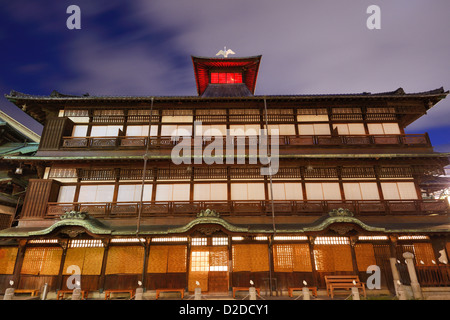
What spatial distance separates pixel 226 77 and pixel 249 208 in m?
15.4

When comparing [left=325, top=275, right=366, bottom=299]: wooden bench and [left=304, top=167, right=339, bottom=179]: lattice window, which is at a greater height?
[left=304, top=167, right=339, bottom=179]: lattice window

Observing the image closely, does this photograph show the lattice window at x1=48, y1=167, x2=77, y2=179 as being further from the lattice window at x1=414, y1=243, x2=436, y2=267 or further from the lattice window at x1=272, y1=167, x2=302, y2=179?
the lattice window at x1=414, y1=243, x2=436, y2=267

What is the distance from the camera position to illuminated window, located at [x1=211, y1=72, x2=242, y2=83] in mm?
26203

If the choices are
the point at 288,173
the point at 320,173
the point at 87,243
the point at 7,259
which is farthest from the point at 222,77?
the point at 7,259

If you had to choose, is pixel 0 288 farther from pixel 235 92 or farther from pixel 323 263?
pixel 235 92

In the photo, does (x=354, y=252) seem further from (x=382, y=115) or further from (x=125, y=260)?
(x=125, y=260)

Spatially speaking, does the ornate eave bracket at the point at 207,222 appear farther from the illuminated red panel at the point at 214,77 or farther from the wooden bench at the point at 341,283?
the illuminated red panel at the point at 214,77

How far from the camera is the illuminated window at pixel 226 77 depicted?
2620cm

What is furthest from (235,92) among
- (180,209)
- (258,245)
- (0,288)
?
(0,288)

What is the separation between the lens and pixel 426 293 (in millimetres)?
13508

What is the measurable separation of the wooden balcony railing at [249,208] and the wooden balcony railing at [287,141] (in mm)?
4519

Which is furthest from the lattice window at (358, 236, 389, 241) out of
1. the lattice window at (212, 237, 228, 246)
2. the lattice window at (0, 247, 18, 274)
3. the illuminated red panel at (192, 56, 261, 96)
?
the lattice window at (0, 247, 18, 274)

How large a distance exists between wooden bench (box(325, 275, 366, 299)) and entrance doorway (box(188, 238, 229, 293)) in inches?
245

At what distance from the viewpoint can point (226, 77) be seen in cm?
2634
